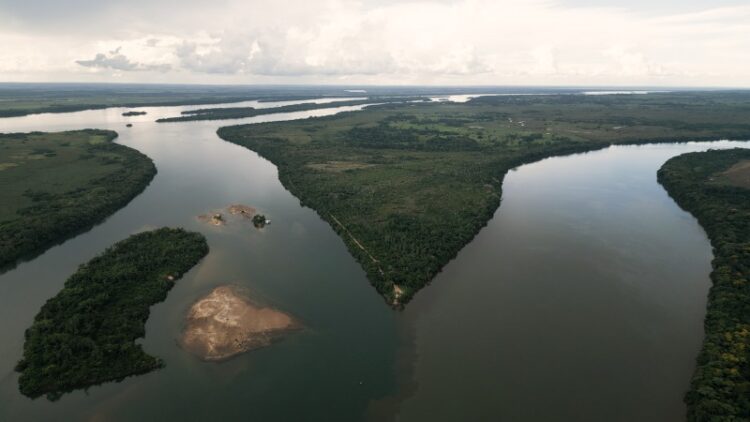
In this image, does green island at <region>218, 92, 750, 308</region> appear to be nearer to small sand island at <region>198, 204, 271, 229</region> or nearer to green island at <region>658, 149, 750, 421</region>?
small sand island at <region>198, 204, 271, 229</region>

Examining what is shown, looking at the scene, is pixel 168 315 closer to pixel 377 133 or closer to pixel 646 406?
pixel 646 406

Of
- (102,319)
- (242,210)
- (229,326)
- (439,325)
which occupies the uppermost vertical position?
(242,210)

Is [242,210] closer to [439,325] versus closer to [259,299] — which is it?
[259,299]

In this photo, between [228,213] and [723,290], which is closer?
[723,290]

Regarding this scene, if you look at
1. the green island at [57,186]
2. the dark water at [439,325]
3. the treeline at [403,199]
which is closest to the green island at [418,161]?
the treeline at [403,199]

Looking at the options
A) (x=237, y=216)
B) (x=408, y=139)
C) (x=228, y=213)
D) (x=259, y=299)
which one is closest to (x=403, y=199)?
(x=237, y=216)
